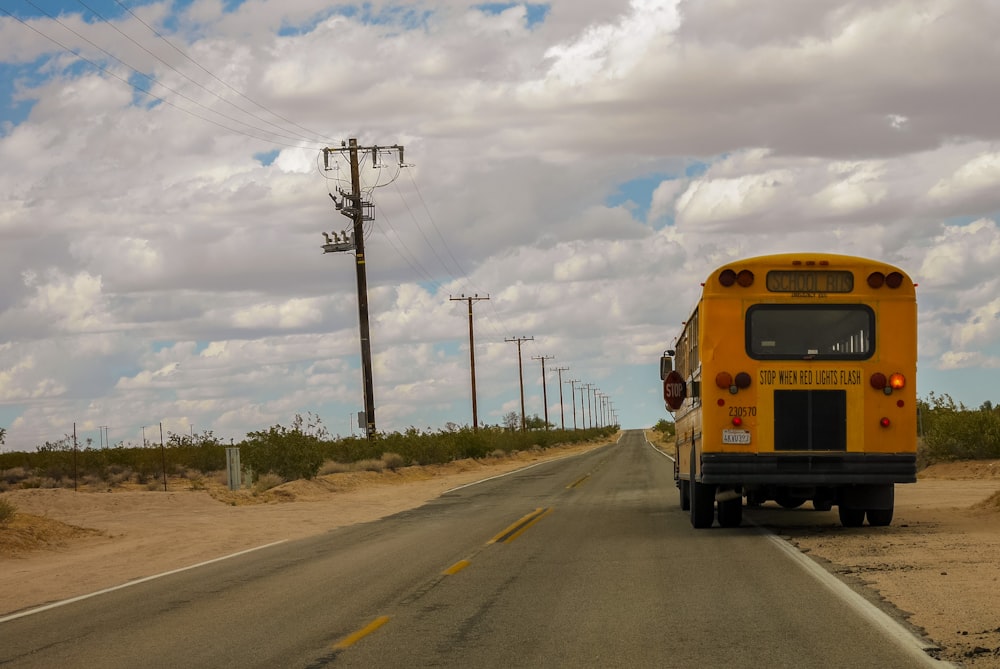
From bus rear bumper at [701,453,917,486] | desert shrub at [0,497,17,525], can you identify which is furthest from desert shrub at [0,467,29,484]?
bus rear bumper at [701,453,917,486]

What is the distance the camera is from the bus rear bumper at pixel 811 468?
16.5m

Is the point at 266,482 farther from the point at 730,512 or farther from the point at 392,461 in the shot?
the point at 730,512

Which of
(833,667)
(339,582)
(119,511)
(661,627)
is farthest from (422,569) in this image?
(119,511)

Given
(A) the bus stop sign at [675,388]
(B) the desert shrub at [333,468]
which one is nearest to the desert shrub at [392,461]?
(B) the desert shrub at [333,468]

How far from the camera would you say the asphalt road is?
29.3 feet

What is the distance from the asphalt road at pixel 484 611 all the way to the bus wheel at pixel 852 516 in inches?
68.7

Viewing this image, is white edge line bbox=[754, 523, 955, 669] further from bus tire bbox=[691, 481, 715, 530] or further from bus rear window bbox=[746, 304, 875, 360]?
bus tire bbox=[691, 481, 715, 530]

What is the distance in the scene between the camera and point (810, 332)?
16.8 metres

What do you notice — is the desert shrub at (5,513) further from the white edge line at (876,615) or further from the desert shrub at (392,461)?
the desert shrub at (392,461)

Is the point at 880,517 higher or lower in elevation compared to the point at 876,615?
lower

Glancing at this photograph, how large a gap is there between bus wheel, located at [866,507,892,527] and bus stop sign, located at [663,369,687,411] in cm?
363

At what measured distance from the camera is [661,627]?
32.3 feet

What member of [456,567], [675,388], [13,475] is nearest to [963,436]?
[675,388]

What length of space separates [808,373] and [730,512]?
3190 millimetres
